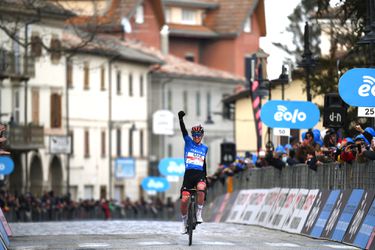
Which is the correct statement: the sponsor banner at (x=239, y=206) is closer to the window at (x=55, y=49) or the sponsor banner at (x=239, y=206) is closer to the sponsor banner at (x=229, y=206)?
the sponsor banner at (x=229, y=206)

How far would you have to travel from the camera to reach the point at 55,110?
318ft

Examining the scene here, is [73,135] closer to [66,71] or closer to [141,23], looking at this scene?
[66,71]

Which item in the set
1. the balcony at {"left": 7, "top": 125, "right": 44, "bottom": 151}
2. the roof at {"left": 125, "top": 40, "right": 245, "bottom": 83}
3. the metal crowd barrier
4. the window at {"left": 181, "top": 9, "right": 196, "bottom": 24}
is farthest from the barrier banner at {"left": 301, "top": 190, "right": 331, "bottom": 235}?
the window at {"left": 181, "top": 9, "right": 196, "bottom": 24}

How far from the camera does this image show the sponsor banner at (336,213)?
29516 mm

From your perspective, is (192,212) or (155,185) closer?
(192,212)

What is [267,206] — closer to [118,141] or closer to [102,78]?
[102,78]

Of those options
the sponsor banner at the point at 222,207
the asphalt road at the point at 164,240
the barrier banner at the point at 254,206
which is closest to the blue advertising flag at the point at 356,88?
the asphalt road at the point at 164,240

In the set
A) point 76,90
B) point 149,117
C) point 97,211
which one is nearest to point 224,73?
point 149,117

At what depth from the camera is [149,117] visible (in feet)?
375

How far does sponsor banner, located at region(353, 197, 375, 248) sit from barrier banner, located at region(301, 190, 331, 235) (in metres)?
4.09

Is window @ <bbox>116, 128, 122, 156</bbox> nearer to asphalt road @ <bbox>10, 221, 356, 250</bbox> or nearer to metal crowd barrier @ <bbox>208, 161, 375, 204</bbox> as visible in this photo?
metal crowd barrier @ <bbox>208, 161, 375, 204</bbox>

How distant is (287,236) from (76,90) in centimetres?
6923

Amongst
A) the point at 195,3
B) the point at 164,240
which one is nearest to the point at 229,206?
the point at 164,240

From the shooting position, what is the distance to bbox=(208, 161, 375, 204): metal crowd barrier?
93.5 ft
